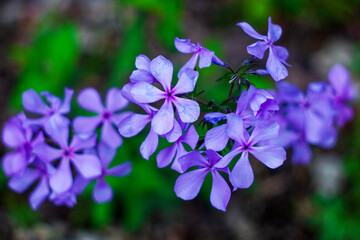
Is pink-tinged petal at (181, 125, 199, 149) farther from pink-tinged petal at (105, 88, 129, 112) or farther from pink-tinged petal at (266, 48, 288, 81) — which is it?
pink-tinged petal at (105, 88, 129, 112)

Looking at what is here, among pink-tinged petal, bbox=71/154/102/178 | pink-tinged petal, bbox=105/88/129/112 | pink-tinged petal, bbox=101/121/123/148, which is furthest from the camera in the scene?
pink-tinged petal, bbox=105/88/129/112

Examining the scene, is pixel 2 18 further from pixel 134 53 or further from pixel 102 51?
pixel 134 53

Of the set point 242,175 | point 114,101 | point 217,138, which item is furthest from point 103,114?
point 242,175

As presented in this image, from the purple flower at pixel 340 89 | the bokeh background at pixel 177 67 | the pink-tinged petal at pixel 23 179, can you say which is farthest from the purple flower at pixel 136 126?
the purple flower at pixel 340 89

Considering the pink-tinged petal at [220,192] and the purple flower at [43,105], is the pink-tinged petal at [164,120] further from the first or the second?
the purple flower at [43,105]

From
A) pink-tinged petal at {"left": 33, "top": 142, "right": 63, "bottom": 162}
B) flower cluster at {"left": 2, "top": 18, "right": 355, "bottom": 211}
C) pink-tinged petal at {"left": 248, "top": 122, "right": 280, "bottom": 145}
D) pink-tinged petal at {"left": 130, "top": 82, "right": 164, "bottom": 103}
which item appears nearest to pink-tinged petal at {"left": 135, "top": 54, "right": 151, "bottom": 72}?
flower cluster at {"left": 2, "top": 18, "right": 355, "bottom": 211}

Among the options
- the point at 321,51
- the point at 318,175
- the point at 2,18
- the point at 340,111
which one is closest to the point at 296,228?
the point at 318,175
